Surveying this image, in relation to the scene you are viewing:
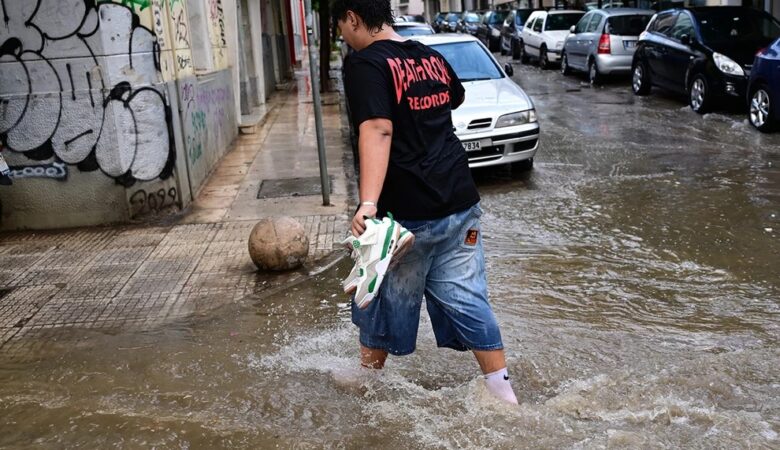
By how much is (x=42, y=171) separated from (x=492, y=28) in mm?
27251

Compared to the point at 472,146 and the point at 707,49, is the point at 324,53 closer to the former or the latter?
the point at 707,49

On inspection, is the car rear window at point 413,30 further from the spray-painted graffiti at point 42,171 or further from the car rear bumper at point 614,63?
the spray-painted graffiti at point 42,171

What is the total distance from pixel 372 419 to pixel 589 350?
142cm

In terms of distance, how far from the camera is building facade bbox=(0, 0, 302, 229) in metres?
6.78

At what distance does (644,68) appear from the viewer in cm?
1555

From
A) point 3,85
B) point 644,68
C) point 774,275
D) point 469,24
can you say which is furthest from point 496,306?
point 469,24

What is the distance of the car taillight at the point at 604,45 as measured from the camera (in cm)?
1734

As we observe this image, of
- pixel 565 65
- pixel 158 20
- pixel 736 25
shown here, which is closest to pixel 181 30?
pixel 158 20

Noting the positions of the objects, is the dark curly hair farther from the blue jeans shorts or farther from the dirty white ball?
the dirty white ball

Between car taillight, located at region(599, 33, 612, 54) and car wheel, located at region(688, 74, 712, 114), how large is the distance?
4.50 metres

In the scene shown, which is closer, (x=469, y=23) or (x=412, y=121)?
(x=412, y=121)

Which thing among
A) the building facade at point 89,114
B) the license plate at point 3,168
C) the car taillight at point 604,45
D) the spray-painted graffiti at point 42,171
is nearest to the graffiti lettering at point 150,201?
the building facade at point 89,114

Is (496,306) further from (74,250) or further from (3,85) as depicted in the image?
(3,85)

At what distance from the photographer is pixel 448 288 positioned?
3400 millimetres
